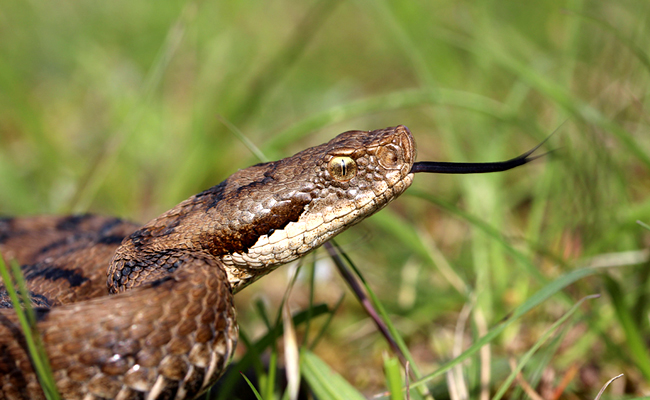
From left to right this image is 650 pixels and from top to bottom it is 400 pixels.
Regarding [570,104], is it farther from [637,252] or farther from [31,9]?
[31,9]

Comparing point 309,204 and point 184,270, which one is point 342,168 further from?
point 184,270

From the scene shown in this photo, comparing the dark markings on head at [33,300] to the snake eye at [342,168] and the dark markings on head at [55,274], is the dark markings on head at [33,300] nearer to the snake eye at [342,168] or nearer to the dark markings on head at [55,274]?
the dark markings on head at [55,274]

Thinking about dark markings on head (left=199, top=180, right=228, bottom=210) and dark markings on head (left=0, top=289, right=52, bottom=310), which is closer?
dark markings on head (left=0, top=289, right=52, bottom=310)

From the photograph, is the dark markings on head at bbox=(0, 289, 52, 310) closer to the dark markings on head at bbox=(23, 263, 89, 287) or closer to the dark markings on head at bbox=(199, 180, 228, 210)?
the dark markings on head at bbox=(23, 263, 89, 287)

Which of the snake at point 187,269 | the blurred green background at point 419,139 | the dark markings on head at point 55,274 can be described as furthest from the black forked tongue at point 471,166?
the dark markings on head at point 55,274

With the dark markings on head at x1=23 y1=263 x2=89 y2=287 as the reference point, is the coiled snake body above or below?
below

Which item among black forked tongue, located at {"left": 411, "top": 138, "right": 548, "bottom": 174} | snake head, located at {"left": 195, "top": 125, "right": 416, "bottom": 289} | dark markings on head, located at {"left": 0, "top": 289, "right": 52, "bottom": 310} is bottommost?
black forked tongue, located at {"left": 411, "top": 138, "right": 548, "bottom": 174}

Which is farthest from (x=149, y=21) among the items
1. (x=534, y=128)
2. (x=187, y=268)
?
(x=187, y=268)

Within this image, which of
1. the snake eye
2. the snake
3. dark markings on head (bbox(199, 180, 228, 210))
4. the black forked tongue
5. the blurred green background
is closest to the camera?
the snake

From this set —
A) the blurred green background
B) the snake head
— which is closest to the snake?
the snake head
